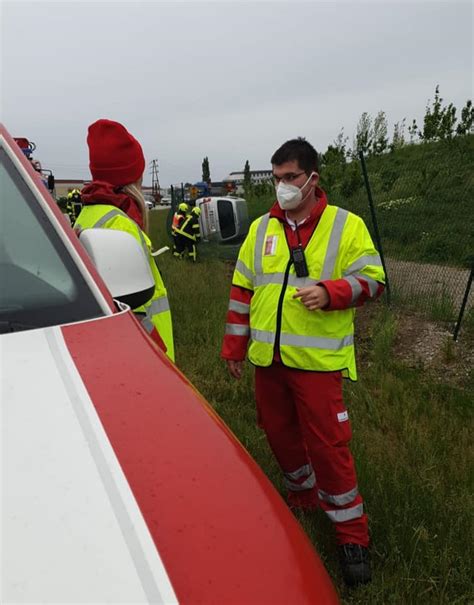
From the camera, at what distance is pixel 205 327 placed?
19.8 feet

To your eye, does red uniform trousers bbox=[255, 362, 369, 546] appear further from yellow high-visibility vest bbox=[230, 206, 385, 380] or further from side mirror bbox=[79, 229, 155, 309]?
side mirror bbox=[79, 229, 155, 309]

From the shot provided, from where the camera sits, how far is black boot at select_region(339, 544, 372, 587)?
2.24 m

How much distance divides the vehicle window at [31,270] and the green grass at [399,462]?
1790mm

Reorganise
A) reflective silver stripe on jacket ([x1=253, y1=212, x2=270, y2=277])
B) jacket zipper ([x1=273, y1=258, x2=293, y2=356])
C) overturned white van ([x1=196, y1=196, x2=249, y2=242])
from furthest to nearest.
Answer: overturned white van ([x1=196, y1=196, x2=249, y2=242]) → reflective silver stripe on jacket ([x1=253, y1=212, x2=270, y2=277]) → jacket zipper ([x1=273, y1=258, x2=293, y2=356])

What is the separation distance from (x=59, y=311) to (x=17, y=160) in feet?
2.10

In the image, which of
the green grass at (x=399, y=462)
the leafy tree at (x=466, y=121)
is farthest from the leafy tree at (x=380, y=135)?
the green grass at (x=399, y=462)

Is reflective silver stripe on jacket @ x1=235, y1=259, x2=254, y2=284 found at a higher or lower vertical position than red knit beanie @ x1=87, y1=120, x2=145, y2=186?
lower

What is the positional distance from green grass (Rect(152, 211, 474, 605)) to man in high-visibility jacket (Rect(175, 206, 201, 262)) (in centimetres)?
675

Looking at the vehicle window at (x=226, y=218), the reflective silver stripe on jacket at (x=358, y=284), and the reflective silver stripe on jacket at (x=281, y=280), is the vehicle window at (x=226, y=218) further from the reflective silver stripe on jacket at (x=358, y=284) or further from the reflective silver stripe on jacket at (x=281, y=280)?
the reflective silver stripe on jacket at (x=358, y=284)

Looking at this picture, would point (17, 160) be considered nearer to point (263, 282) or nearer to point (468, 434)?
point (263, 282)

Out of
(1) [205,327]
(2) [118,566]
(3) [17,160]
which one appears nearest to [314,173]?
(3) [17,160]

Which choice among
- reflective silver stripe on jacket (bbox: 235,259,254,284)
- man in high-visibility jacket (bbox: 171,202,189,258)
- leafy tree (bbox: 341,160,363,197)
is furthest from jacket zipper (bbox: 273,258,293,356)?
man in high-visibility jacket (bbox: 171,202,189,258)

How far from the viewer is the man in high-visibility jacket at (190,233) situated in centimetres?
1203

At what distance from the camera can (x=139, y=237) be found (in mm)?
2424
